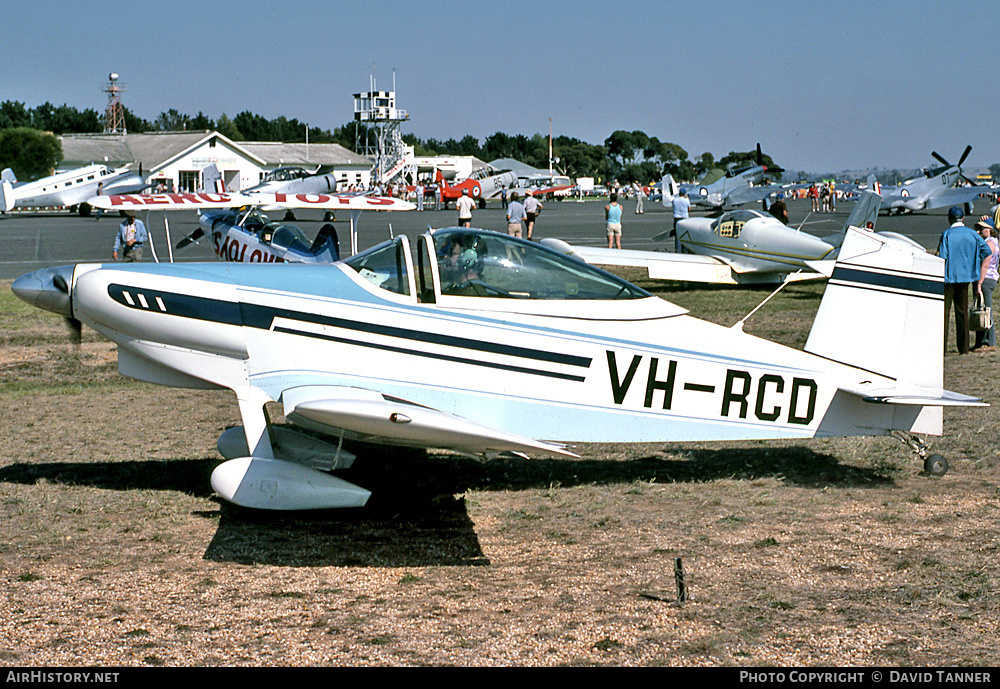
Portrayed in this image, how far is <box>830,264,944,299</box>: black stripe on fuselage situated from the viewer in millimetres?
6605

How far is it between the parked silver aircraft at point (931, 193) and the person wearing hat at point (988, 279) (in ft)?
141

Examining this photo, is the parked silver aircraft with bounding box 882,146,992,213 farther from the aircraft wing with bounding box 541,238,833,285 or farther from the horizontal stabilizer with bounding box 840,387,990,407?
the horizontal stabilizer with bounding box 840,387,990,407

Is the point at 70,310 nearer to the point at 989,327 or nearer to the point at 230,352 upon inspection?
the point at 230,352

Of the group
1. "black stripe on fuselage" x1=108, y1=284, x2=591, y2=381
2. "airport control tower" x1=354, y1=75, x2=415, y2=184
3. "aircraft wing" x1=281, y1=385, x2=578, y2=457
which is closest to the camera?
"aircraft wing" x1=281, y1=385, x2=578, y2=457

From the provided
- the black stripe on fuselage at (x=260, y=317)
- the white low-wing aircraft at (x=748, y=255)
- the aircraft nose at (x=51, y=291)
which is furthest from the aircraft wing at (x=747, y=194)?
the aircraft nose at (x=51, y=291)

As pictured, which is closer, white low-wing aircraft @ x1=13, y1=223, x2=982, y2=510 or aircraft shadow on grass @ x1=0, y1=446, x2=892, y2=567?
aircraft shadow on grass @ x1=0, y1=446, x2=892, y2=567

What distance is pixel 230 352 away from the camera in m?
6.19

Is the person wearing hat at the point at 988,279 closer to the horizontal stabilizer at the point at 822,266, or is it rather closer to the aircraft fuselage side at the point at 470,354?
the horizontal stabilizer at the point at 822,266

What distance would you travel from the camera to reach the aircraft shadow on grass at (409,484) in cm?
565

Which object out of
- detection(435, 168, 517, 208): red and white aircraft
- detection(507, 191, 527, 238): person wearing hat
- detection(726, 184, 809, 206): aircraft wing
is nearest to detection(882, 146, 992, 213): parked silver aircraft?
detection(726, 184, 809, 206): aircraft wing

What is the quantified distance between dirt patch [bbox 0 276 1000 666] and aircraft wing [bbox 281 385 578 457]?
2.37ft

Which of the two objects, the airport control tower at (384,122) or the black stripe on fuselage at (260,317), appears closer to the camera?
the black stripe on fuselage at (260,317)

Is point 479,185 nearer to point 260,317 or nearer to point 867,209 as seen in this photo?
point 867,209
